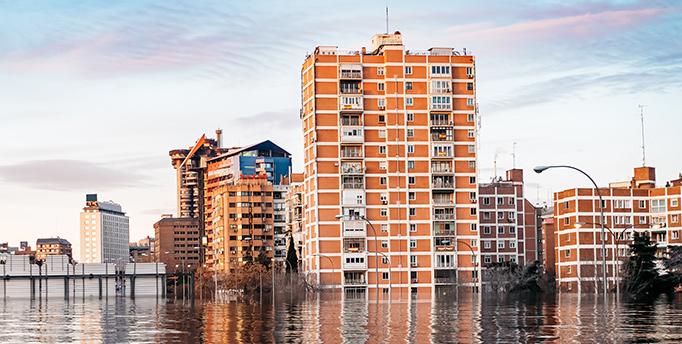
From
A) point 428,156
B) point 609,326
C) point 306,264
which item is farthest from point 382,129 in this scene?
point 609,326

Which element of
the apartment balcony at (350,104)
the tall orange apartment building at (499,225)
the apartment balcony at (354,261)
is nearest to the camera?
the apartment balcony at (354,261)

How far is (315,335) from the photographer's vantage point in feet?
118

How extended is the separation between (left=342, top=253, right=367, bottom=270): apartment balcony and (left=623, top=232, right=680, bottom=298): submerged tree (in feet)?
134

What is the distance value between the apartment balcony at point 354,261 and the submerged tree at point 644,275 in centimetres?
4079

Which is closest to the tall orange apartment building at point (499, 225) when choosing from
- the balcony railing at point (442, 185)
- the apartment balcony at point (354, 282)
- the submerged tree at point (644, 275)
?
the balcony railing at point (442, 185)

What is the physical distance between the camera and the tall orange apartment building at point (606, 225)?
15425 cm

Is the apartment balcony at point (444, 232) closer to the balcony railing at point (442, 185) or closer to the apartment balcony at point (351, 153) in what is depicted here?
the balcony railing at point (442, 185)

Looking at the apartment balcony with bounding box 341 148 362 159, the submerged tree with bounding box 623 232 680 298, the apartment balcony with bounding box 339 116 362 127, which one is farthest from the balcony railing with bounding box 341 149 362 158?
the submerged tree with bounding box 623 232 680 298

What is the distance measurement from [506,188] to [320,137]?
42447mm

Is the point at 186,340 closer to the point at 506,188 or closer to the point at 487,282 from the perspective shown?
the point at 487,282

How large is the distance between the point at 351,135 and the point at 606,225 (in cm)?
4460

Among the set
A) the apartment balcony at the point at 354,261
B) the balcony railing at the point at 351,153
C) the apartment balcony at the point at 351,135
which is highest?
the apartment balcony at the point at 351,135

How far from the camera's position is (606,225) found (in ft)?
517

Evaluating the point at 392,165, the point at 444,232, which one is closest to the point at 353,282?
the point at 444,232
